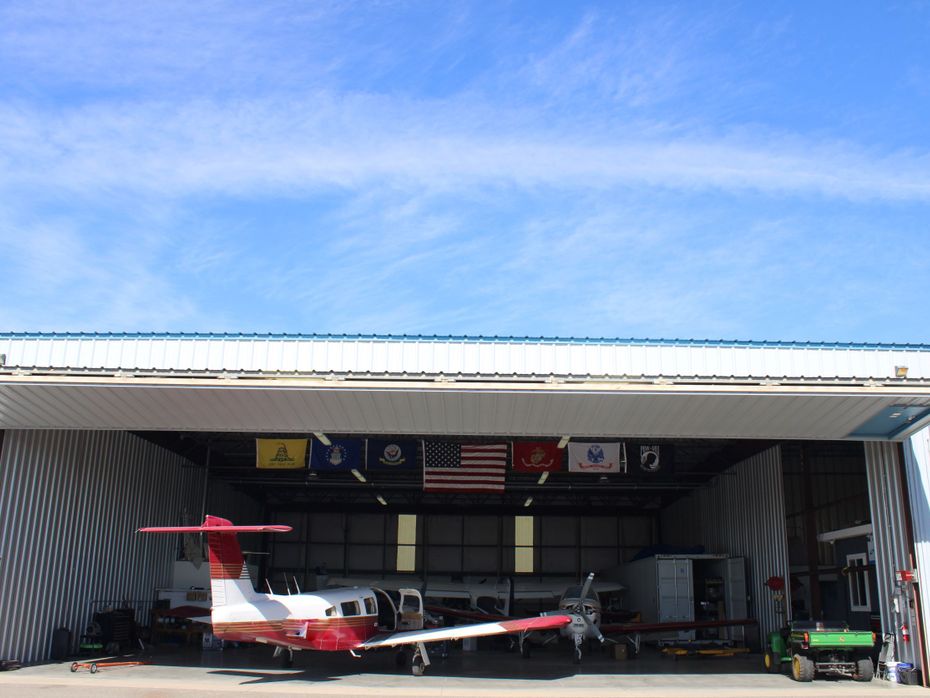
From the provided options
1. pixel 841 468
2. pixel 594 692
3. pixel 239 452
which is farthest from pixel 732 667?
pixel 239 452

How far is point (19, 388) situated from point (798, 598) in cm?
2532

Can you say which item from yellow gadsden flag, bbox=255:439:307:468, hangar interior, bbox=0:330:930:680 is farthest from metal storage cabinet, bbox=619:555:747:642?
yellow gadsden flag, bbox=255:439:307:468

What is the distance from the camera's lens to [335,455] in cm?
2572

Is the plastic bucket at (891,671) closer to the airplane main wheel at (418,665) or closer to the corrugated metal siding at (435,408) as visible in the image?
the corrugated metal siding at (435,408)

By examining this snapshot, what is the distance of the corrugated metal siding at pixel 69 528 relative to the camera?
19.5 m

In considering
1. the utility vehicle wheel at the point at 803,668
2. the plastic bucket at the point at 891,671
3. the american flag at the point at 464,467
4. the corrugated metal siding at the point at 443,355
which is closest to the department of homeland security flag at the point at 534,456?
the american flag at the point at 464,467

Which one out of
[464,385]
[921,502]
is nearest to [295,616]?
[464,385]

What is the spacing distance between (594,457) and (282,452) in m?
9.59

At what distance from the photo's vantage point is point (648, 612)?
3144 centimetres

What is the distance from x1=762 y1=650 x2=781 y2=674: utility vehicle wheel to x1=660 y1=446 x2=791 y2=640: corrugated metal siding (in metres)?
4.03

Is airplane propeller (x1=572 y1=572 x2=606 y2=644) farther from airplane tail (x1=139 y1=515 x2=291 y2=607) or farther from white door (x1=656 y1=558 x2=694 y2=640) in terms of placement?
airplane tail (x1=139 y1=515 x2=291 y2=607)

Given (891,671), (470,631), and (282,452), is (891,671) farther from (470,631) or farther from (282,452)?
(282,452)

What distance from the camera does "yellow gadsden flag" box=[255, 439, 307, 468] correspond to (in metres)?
25.8

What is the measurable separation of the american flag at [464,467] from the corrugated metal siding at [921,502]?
1078cm
